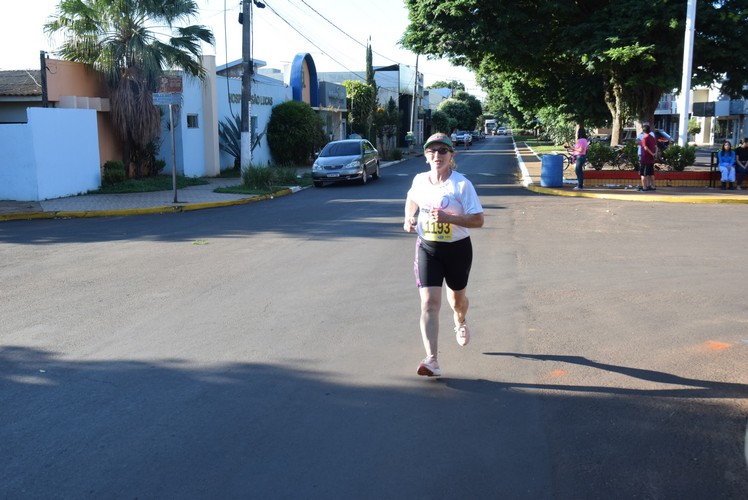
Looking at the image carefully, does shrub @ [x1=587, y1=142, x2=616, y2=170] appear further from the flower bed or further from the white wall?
the white wall

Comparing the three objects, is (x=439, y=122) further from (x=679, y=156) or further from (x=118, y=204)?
(x=118, y=204)

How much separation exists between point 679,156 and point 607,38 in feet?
14.1

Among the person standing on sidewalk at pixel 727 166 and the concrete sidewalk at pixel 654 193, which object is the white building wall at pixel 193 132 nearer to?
the concrete sidewalk at pixel 654 193

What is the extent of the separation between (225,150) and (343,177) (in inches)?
250

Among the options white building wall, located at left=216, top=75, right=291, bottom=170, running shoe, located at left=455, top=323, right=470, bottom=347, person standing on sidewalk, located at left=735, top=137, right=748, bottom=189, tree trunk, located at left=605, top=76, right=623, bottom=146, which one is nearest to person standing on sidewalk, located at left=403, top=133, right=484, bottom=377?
running shoe, located at left=455, top=323, right=470, bottom=347

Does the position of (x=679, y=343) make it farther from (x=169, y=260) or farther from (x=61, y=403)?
(x=169, y=260)

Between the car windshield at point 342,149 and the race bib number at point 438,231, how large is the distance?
19544mm

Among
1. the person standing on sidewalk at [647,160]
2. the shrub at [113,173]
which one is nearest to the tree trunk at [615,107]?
the person standing on sidewalk at [647,160]

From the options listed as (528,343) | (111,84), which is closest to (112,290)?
(528,343)

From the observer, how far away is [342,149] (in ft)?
81.2

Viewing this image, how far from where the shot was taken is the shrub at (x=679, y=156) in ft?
67.9

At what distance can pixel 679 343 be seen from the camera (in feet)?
19.5

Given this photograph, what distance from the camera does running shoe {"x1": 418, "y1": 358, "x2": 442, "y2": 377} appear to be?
513 centimetres

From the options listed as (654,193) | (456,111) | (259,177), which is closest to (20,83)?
(259,177)
